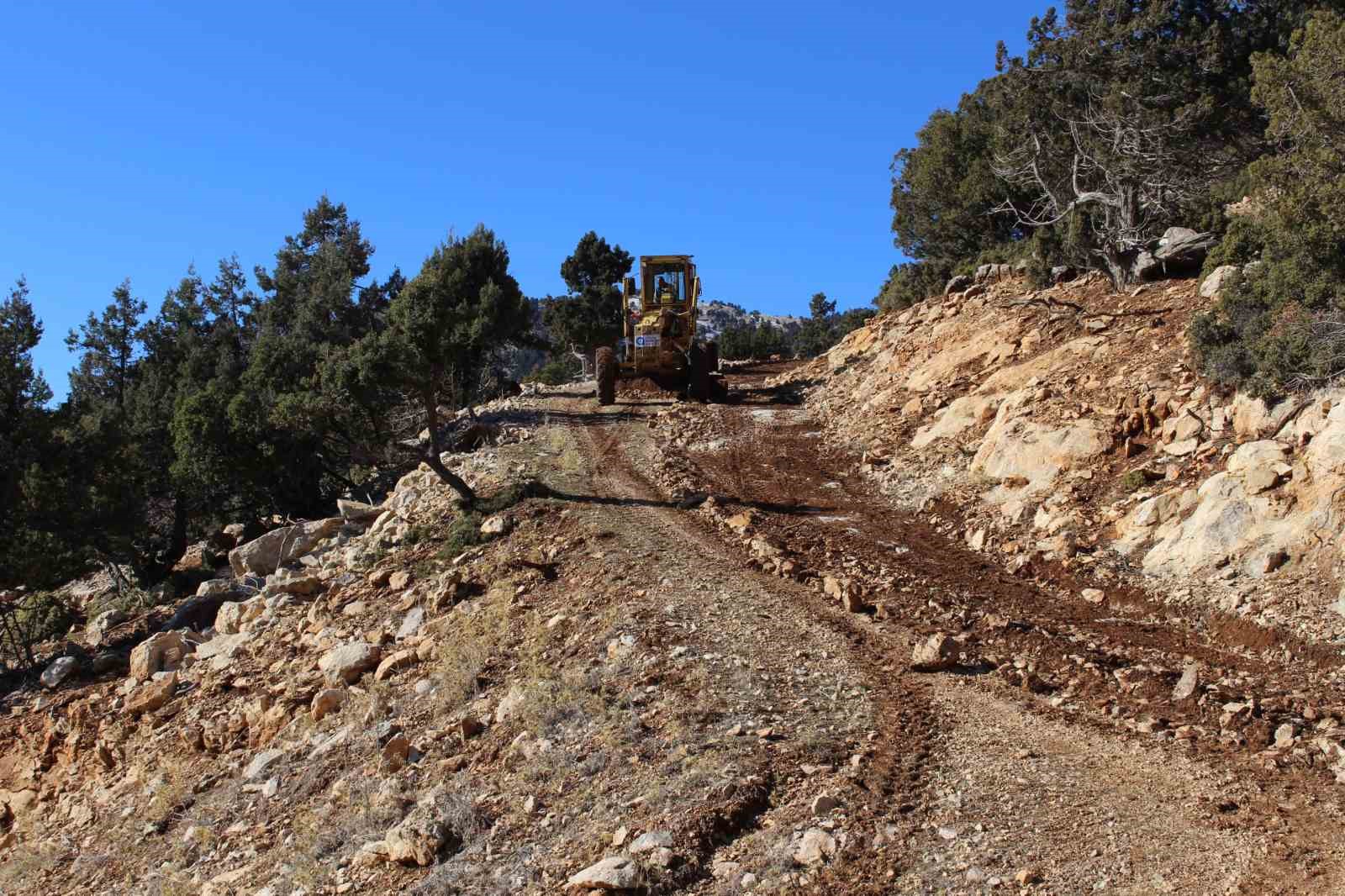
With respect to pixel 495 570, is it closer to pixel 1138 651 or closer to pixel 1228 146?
pixel 1138 651

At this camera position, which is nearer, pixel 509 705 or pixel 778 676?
pixel 778 676

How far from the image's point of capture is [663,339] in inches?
979

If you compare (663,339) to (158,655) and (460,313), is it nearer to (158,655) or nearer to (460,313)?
(460,313)

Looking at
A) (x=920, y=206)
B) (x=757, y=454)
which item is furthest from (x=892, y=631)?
(x=920, y=206)

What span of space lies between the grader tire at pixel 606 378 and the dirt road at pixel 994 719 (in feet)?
32.9

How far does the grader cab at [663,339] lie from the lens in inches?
982

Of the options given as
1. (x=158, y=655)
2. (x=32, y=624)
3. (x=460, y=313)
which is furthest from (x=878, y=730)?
(x=460, y=313)

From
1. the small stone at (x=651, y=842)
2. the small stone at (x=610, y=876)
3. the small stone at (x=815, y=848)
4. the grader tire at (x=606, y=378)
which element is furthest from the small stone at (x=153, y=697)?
the grader tire at (x=606, y=378)

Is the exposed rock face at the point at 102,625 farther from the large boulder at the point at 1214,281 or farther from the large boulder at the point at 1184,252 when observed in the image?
Result: the large boulder at the point at 1184,252

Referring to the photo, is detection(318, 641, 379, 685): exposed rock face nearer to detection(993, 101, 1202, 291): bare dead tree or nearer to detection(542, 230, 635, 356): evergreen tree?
detection(993, 101, 1202, 291): bare dead tree

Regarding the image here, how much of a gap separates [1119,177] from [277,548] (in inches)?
765

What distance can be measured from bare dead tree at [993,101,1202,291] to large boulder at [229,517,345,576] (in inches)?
664

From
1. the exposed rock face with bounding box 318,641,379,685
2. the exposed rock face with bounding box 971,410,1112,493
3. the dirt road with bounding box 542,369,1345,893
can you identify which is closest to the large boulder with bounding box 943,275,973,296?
the exposed rock face with bounding box 971,410,1112,493

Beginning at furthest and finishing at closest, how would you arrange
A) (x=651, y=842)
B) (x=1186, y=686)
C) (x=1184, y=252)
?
(x=1184, y=252) < (x=1186, y=686) < (x=651, y=842)
